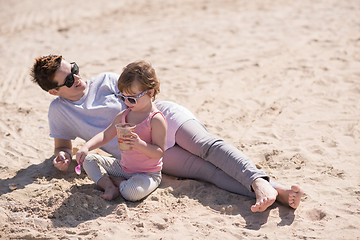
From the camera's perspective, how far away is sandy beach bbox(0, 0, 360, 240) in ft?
11.8

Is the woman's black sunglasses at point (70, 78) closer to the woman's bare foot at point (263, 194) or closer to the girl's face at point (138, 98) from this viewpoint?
the girl's face at point (138, 98)

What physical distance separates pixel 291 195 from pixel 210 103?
102 inches

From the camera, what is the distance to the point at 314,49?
734 cm

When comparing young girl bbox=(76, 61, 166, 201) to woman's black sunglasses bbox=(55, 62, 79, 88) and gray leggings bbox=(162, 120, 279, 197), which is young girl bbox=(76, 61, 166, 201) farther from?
woman's black sunglasses bbox=(55, 62, 79, 88)

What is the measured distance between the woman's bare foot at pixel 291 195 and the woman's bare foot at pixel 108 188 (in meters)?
1.40

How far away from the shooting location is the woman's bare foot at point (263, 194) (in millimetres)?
3492

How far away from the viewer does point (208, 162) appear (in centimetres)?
409

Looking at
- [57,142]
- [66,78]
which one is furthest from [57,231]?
[66,78]

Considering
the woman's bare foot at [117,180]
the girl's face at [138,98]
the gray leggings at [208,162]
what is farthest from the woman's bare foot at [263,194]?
the woman's bare foot at [117,180]

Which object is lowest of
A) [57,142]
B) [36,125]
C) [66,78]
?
[36,125]

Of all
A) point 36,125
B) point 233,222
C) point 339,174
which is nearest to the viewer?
point 233,222

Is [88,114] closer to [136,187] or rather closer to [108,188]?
[108,188]

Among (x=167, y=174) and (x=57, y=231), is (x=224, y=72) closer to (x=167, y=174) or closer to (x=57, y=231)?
(x=167, y=174)

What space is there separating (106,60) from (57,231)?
4.54m
